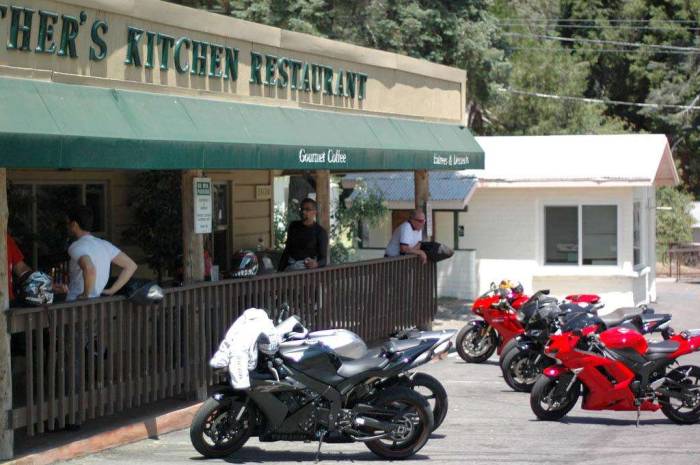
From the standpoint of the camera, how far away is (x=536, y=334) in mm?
11812

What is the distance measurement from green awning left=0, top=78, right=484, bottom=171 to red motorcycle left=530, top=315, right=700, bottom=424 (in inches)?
130

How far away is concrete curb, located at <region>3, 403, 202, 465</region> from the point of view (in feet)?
27.9

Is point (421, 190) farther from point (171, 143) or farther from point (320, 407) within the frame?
point (320, 407)

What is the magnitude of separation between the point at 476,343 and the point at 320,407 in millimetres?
6111

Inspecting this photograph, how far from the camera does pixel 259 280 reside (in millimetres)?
11438

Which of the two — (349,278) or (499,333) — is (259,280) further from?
(499,333)

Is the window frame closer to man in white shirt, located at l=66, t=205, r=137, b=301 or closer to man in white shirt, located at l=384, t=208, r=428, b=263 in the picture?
man in white shirt, located at l=384, t=208, r=428, b=263

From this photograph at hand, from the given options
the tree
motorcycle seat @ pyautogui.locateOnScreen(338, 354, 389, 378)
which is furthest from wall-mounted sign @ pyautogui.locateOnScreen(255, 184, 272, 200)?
motorcycle seat @ pyautogui.locateOnScreen(338, 354, 389, 378)

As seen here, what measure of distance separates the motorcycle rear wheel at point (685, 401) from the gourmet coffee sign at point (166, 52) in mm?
5122

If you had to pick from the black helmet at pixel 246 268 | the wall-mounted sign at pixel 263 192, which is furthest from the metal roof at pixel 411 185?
the black helmet at pixel 246 268

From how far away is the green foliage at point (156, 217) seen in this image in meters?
14.6

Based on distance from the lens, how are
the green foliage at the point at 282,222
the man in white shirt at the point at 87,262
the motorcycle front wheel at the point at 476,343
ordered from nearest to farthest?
the man in white shirt at the point at 87,262 → the motorcycle front wheel at the point at 476,343 → the green foliage at the point at 282,222

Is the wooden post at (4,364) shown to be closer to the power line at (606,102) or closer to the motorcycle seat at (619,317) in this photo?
the motorcycle seat at (619,317)

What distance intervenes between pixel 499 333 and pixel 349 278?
2159mm
